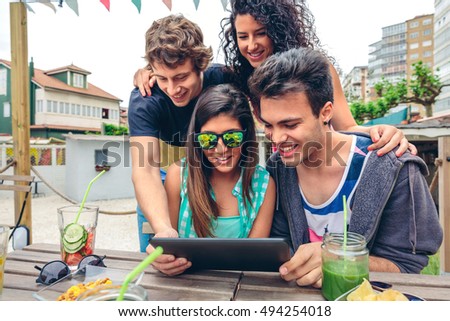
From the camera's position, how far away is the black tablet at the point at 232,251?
0.84 m

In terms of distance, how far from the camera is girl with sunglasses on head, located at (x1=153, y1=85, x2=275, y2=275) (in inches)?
54.3

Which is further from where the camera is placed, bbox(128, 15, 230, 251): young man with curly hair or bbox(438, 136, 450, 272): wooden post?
bbox(438, 136, 450, 272): wooden post

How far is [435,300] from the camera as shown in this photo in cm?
81

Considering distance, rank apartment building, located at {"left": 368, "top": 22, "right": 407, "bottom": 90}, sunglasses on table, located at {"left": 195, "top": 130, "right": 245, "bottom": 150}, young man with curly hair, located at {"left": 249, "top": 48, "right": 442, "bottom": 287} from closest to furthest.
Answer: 1. young man with curly hair, located at {"left": 249, "top": 48, "right": 442, "bottom": 287}
2. sunglasses on table, located at {"left": 195, "top": 130, "right": 245, "bottom": 150}
3. apartment building, located at {"left": 368, "top": 22, "right": 407, "bottom": 90}

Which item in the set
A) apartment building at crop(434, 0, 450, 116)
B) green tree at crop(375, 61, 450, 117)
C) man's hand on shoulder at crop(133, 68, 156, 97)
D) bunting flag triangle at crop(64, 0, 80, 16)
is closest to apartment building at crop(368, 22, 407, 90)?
apartment building at crop(434, 0, 450, 116)

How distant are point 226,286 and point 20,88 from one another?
2704 millimetres

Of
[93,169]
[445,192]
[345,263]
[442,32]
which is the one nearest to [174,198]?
[345,263]

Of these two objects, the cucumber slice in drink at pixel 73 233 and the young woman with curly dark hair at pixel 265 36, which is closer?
the cucumber slice in drink at pixel 73 233

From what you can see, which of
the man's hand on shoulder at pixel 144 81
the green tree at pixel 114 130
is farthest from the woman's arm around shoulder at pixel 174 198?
the green tree at pixel 114 130

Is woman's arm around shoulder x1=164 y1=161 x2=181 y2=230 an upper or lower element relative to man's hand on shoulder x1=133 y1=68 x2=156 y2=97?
lower

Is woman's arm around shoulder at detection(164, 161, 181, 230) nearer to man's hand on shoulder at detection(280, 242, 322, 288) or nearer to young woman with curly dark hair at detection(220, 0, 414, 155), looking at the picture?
young woman with curly dark hair at detection(220, 0, 414, 155)

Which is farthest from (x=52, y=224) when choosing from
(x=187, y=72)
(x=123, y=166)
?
(x=187, y=72)

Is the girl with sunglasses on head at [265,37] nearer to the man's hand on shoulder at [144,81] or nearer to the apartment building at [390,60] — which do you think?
the man's hand on shoulder at [144,81]

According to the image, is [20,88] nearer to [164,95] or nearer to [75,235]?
[164,95]
